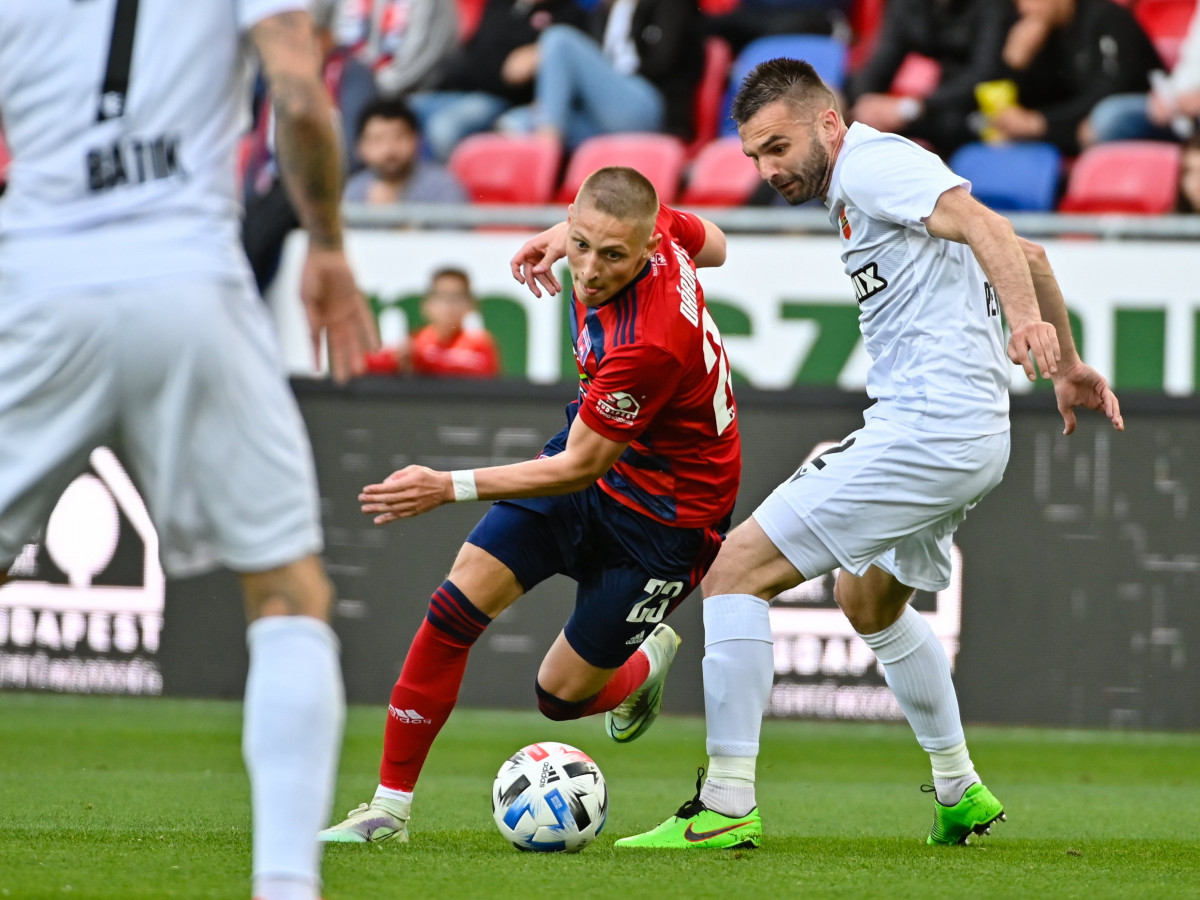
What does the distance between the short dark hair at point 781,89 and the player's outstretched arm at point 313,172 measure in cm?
204

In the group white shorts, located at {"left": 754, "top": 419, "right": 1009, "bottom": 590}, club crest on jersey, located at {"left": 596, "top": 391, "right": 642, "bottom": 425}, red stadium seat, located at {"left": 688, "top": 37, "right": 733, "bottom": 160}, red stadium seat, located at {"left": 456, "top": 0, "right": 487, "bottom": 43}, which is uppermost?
red stadium seat, located at {"left": 456, "top": 0, "right": 487, "bottom": 43}

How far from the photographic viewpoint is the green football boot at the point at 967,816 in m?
4.71

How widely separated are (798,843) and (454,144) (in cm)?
801

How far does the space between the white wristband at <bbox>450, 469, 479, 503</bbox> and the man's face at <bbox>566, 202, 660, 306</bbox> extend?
26.0 inches

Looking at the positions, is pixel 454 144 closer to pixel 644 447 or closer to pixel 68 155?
pixel 644 447

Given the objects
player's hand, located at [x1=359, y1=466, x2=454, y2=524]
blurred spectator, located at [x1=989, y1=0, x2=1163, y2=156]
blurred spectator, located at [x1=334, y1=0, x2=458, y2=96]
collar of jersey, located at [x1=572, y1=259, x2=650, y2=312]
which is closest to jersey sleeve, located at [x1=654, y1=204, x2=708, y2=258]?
collar of jersey, located at [x1=572, y1=259, x2=650, y2=312]

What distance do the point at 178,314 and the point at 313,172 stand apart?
336 mm

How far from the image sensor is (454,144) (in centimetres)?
1172

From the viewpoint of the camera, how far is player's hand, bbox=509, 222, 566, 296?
4871 mm

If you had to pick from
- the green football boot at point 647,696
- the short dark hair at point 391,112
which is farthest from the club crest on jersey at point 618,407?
the short dark hair at point 391,112

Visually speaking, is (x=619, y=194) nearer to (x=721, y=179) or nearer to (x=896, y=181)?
(x=896, y=181)

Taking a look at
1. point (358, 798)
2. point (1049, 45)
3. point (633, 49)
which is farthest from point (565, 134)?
point (358, 798)

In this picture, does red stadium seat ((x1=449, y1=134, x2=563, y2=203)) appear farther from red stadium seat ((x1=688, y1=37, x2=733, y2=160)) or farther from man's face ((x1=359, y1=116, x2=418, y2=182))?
red stadium seat ((x1=688, y1=37, x2=733, y2=160))

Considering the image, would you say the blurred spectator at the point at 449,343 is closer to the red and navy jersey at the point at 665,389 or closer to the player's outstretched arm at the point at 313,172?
the red and navy jersey at the point at 665,389
